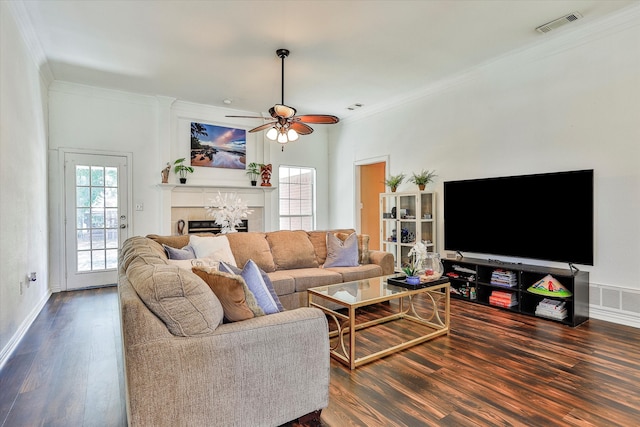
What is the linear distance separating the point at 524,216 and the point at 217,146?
483 centimetres

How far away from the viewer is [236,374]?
1.56 meters

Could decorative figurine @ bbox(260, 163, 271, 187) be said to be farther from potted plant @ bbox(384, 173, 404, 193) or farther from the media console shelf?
the media console shelf

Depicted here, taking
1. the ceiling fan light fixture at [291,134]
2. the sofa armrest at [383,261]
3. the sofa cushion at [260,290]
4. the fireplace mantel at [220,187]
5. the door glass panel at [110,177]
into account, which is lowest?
the sofa armrest at [383,261]

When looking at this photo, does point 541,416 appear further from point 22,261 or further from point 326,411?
point 22,261

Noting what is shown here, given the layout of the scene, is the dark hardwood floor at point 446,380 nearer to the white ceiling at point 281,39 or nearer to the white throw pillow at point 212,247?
the white throw pillow at point 212,247

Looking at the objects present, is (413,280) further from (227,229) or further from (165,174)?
(165,174)

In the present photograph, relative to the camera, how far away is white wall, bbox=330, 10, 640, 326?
10.7 feet

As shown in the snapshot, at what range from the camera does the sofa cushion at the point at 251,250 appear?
3.72 m

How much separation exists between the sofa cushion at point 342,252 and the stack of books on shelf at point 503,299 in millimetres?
1607

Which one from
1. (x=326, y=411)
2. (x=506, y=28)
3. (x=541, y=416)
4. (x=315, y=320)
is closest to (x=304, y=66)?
(x=506, y=28)

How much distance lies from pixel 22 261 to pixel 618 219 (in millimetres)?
5724

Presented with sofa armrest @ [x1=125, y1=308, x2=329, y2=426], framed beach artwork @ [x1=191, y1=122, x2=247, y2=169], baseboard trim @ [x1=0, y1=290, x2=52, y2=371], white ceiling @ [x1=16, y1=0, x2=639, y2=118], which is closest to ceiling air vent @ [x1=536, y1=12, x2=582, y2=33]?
white ceiling @ [x1=16, y1=0, x2=639, y2=118]

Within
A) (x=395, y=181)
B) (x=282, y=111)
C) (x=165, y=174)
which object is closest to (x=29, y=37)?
(x=165, y=174)

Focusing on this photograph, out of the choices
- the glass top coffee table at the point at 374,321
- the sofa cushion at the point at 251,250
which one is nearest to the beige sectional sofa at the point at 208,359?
the glass top coffee table at the point at 374,321
